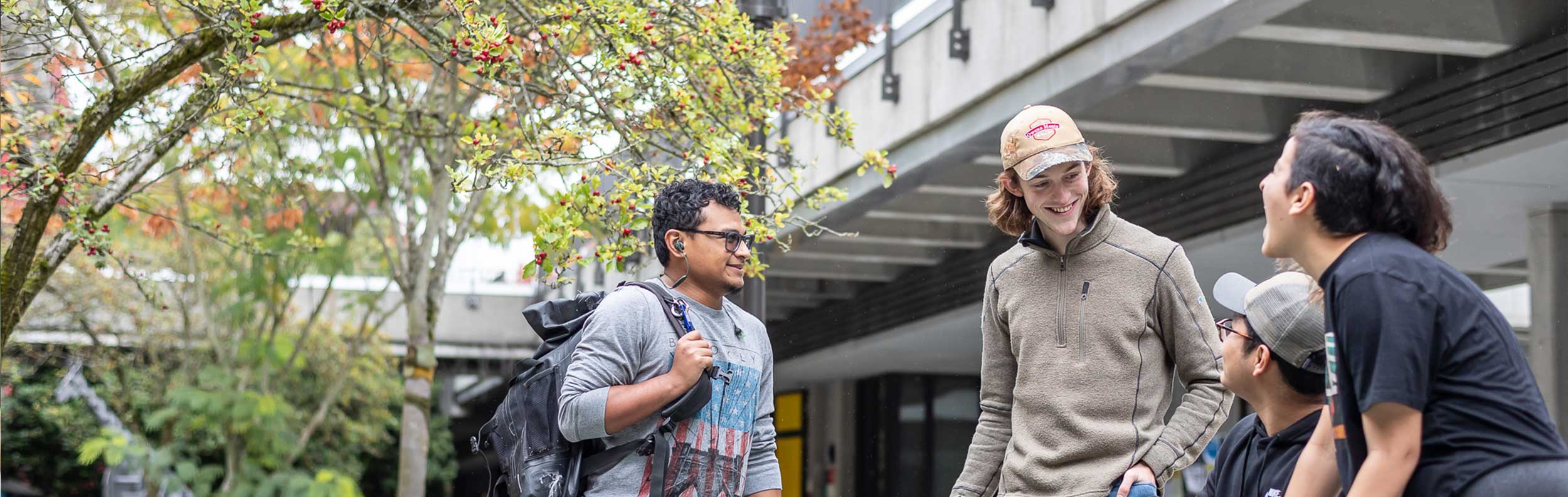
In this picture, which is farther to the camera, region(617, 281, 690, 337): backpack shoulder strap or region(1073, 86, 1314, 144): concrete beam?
region(1073, 86, 1314, 144): concrete beam

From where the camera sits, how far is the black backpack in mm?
3434

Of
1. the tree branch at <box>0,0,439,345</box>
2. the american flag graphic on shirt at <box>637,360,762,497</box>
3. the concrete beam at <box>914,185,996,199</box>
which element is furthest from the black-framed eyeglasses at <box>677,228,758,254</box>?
the concrete beam at <box>914,185,996,199</box>

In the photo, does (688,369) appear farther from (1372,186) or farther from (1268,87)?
(1268,87)

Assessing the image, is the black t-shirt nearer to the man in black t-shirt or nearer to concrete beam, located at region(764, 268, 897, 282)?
the man in black t-shirt

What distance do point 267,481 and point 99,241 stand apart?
10.7 metres

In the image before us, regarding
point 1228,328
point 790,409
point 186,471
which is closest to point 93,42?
point 1228,328

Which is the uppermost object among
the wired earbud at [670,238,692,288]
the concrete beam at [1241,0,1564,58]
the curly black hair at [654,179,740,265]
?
the concrete beam at [1241,0,1564,58]

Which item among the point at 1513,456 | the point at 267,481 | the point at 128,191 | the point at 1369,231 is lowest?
the point at 267,481

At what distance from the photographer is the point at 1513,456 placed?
84.2 inches

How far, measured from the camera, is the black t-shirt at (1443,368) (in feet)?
7.05

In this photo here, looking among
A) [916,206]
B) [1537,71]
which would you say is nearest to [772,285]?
[916,206]

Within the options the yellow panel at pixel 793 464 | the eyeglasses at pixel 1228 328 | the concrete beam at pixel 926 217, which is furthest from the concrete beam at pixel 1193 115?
the yellow panel at pixel 793 464

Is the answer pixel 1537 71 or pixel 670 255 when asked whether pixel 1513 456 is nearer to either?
pixel 670 255

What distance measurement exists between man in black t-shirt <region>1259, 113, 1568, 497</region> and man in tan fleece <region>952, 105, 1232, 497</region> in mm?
985
